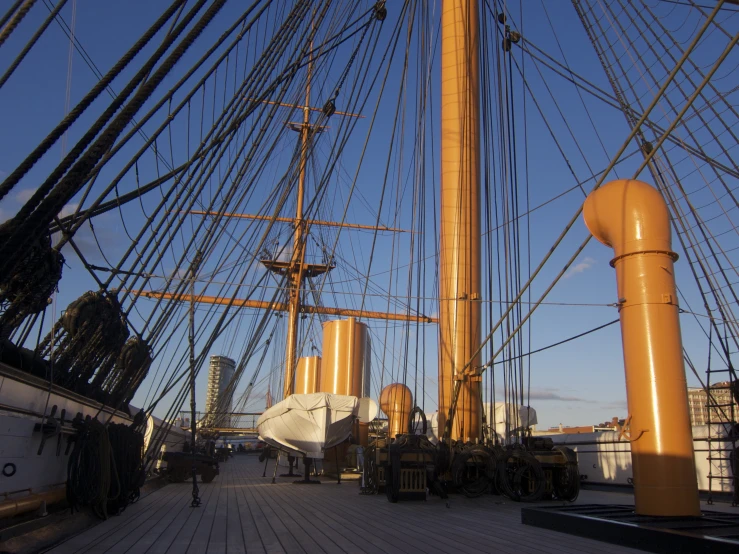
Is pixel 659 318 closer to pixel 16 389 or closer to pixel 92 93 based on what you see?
pixel 92 93

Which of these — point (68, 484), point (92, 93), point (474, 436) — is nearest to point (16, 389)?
point (68, 484)

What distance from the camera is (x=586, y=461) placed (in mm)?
11914

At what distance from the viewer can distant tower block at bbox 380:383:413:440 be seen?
47.1 feet

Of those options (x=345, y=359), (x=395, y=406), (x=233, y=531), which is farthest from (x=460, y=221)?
(x=345, y=359)

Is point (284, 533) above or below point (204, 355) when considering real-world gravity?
below

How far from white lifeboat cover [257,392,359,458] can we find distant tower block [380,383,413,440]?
2022 mm

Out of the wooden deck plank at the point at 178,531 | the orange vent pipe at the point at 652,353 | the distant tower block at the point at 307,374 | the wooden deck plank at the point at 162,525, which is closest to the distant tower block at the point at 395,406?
the distant tower block at the point at 307,374

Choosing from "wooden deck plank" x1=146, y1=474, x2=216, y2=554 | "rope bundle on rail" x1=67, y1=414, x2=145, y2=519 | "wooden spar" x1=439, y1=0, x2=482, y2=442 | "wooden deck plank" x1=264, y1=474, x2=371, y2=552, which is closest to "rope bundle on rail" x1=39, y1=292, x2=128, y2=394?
"rope bundle on rail" x1=67, y1=414, x2=145, y2=519

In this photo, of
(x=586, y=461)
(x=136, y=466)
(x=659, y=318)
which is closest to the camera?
(x=659, y=318)

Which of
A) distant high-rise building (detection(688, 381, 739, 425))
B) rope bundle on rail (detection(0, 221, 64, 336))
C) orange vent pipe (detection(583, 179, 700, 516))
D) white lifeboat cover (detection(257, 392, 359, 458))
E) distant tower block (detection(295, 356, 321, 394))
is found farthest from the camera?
distant tower block (detection(295, 356, 321, 394))

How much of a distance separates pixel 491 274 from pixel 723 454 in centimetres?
450

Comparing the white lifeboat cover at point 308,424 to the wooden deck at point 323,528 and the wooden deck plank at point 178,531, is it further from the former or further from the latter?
the wooden deck plank at point 178,531

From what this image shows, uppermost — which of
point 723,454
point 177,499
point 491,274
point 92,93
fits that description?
point 491,274

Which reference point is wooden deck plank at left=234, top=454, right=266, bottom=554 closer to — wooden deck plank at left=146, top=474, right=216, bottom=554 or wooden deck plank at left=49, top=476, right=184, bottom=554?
wooden deck plank at left=146, top=474, right=216, bottom=554
